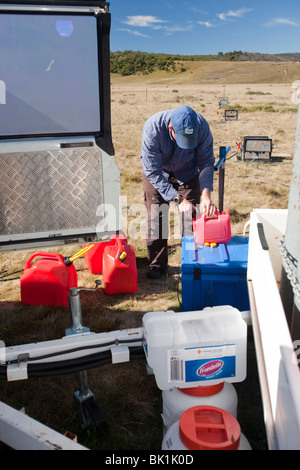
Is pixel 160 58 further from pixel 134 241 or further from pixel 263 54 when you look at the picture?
pixel 134 241

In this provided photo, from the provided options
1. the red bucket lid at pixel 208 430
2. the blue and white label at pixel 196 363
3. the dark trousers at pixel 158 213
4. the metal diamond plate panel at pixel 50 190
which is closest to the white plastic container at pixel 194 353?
the blue and white label at pixel 196 363

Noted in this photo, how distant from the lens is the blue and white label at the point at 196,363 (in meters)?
2.02

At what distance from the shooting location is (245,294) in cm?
340

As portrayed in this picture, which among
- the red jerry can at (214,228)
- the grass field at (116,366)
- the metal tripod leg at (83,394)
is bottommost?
the grass field at (116,366)

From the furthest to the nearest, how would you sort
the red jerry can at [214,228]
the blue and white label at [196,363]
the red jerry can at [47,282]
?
the red jerry can at [47,282]
the red jerry can at [214,228]
the blue and white label at [196,363]

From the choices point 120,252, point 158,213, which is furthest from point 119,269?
point 158,213

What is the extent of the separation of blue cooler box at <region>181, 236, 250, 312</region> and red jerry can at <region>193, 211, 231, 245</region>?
12 cm

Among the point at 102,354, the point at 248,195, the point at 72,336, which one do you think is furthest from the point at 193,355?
the point at 248,195

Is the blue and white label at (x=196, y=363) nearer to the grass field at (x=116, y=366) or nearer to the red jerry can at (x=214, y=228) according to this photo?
the grass field at (x=116, y=366)

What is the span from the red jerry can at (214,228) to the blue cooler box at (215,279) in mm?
124

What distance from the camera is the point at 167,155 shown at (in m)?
4.04

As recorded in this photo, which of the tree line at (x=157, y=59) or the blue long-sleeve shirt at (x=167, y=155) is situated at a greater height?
the tree line at (x=157, y=59)

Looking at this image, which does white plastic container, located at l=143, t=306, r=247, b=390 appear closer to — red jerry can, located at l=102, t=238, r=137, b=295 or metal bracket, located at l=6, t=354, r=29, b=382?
metal bracket, located at l=6, t=354, r=29, b=382

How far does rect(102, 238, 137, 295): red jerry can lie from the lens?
156 inches
